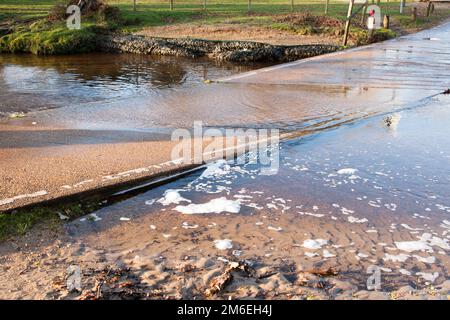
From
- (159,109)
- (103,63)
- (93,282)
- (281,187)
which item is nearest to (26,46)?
(103,63)

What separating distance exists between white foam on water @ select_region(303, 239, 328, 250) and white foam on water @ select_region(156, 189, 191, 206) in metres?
1.71

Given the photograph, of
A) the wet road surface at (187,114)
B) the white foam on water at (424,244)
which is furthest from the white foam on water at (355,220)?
the wet road surface at (187,114)

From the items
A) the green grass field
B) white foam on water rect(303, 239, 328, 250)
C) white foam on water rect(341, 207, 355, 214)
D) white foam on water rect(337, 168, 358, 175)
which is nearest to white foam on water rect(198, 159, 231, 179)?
white foam on water rect(337, 168, 358, 175)

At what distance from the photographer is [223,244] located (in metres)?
5.05

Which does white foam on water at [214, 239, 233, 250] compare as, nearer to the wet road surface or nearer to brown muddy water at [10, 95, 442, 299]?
brown muddy water at [10, 95, 442, 299]

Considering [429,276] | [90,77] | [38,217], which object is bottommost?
[429,276]

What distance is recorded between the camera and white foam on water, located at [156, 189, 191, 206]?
6.08 meters

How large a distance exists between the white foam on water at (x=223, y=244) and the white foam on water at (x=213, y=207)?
0.77m

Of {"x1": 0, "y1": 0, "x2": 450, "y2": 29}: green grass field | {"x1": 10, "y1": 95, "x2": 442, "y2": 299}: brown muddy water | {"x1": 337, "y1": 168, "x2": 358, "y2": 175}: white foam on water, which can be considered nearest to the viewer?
{"x1": 10, "y1": 95, "x2": 442, "y2": 299}: brown muddy water

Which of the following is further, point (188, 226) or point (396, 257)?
point (188, 226)

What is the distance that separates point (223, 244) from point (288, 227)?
0.83m

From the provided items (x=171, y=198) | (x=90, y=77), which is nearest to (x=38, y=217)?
(x=171, y=198)

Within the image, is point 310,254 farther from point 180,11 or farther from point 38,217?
point 180,11
